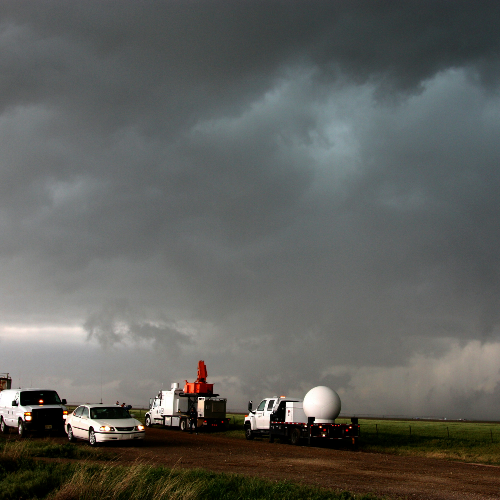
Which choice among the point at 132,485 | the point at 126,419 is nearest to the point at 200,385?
the point at 126,419

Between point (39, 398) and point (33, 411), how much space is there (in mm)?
1417

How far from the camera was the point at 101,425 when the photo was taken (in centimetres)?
2248

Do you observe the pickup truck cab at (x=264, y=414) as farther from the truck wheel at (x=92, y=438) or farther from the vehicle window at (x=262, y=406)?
the truck wheel at (x=92, y=438)

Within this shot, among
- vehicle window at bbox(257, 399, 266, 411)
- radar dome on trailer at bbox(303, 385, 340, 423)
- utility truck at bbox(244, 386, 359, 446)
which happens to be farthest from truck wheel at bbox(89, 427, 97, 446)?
vehicle window at bbox(257, 399, 266, 411)

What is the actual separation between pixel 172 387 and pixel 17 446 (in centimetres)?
2453

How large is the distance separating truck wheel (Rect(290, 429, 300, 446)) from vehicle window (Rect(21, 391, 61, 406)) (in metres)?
12.1

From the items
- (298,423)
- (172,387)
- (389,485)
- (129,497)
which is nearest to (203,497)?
(129,497)

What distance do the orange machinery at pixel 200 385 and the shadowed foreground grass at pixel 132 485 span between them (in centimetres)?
2612

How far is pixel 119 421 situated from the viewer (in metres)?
23.3

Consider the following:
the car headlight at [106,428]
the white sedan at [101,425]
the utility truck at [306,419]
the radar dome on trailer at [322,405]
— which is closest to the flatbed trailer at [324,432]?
the utility truck at [306,419]

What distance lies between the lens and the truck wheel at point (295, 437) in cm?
2906

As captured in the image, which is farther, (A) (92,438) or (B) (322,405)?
(B) (322,405)

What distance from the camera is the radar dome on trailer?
29047 mm

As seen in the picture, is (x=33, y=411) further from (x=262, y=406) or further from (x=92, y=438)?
(x=262, y=406)
